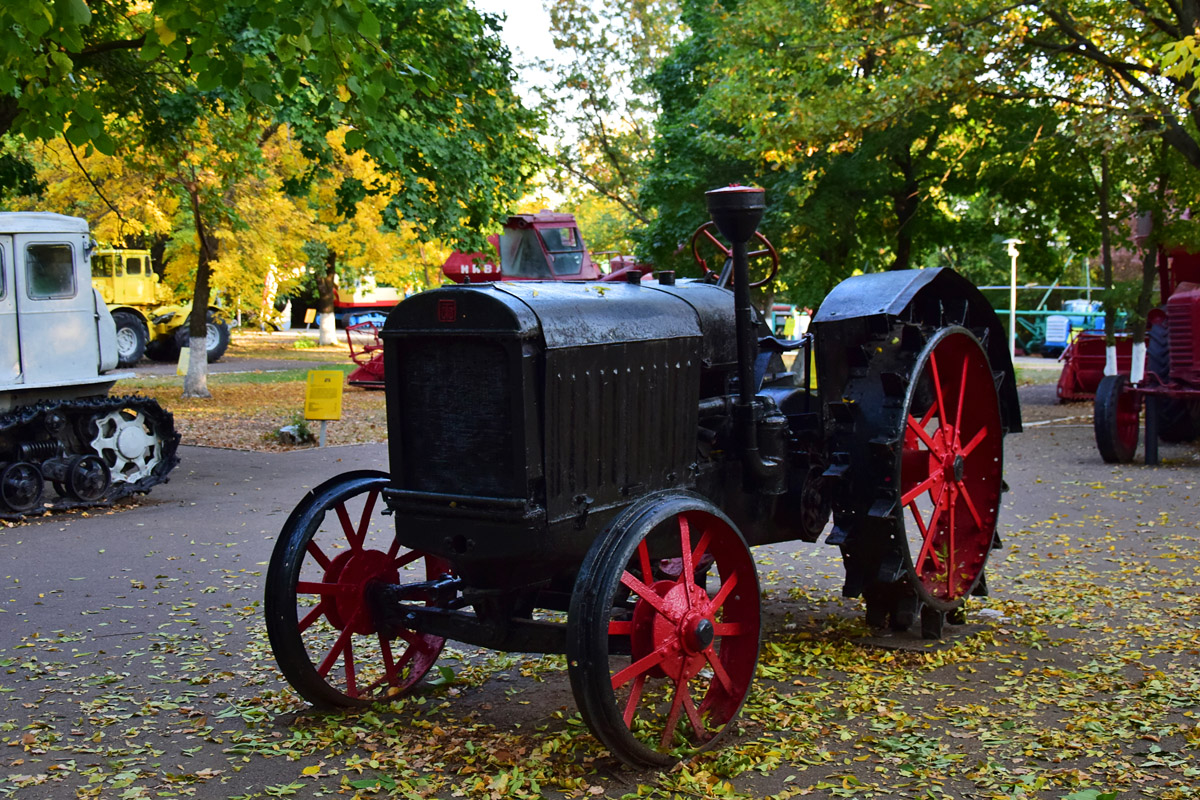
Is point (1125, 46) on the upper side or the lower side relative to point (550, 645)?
upper

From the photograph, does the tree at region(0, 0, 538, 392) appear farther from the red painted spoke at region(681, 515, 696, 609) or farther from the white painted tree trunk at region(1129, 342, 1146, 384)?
the white painted tree trunk at region(1129, 342, 1146, 384)

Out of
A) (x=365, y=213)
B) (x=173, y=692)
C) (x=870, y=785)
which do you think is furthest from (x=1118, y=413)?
(x=365, y=213)

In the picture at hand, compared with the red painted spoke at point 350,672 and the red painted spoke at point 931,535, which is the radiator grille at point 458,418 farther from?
the red painted spoke at point 931,535

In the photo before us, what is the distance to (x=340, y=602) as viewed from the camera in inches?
194

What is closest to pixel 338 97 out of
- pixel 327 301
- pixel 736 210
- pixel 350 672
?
pixel 736 210

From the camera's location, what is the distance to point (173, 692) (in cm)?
526

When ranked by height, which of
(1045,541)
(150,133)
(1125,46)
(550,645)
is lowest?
(1045,541)

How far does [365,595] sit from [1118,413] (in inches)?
404

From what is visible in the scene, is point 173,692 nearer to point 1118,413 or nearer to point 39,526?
point 39,526

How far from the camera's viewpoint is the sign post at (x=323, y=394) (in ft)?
44.0

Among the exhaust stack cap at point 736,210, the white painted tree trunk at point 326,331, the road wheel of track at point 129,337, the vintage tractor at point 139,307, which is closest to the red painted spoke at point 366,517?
the exhaust stack cap at point 736,210

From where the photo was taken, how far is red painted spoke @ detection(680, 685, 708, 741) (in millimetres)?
4270

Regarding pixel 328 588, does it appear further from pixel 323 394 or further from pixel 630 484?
pixel 323 394

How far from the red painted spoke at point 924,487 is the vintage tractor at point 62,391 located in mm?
7710
